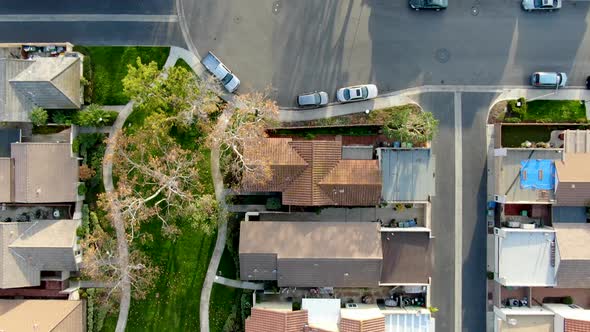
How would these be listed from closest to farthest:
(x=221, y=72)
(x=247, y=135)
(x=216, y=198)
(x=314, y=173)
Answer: (x=247, y=135)
(x=314, y=173)
(x=221, y=72)
(x=216, y=198)

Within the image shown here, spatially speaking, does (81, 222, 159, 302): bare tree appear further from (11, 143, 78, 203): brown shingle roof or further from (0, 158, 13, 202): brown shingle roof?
(0, 158, 13, 202): brown shingle roof

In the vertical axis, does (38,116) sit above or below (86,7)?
below

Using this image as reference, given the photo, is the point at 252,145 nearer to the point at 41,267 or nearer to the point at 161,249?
the point at 161,249

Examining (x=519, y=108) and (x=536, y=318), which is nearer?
(x=536, y=318)

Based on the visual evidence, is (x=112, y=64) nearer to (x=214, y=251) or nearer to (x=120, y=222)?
(x=120, y=222)

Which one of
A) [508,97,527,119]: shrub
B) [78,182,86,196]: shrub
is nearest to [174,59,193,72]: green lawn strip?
[78,182,86,196]: shrub

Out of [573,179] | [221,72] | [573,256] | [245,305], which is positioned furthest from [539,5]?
[245,305]

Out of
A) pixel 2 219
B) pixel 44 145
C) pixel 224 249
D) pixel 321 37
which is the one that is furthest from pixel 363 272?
pixel 2 219

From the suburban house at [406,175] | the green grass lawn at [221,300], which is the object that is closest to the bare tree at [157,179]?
the green grass lawn at [221,300]
